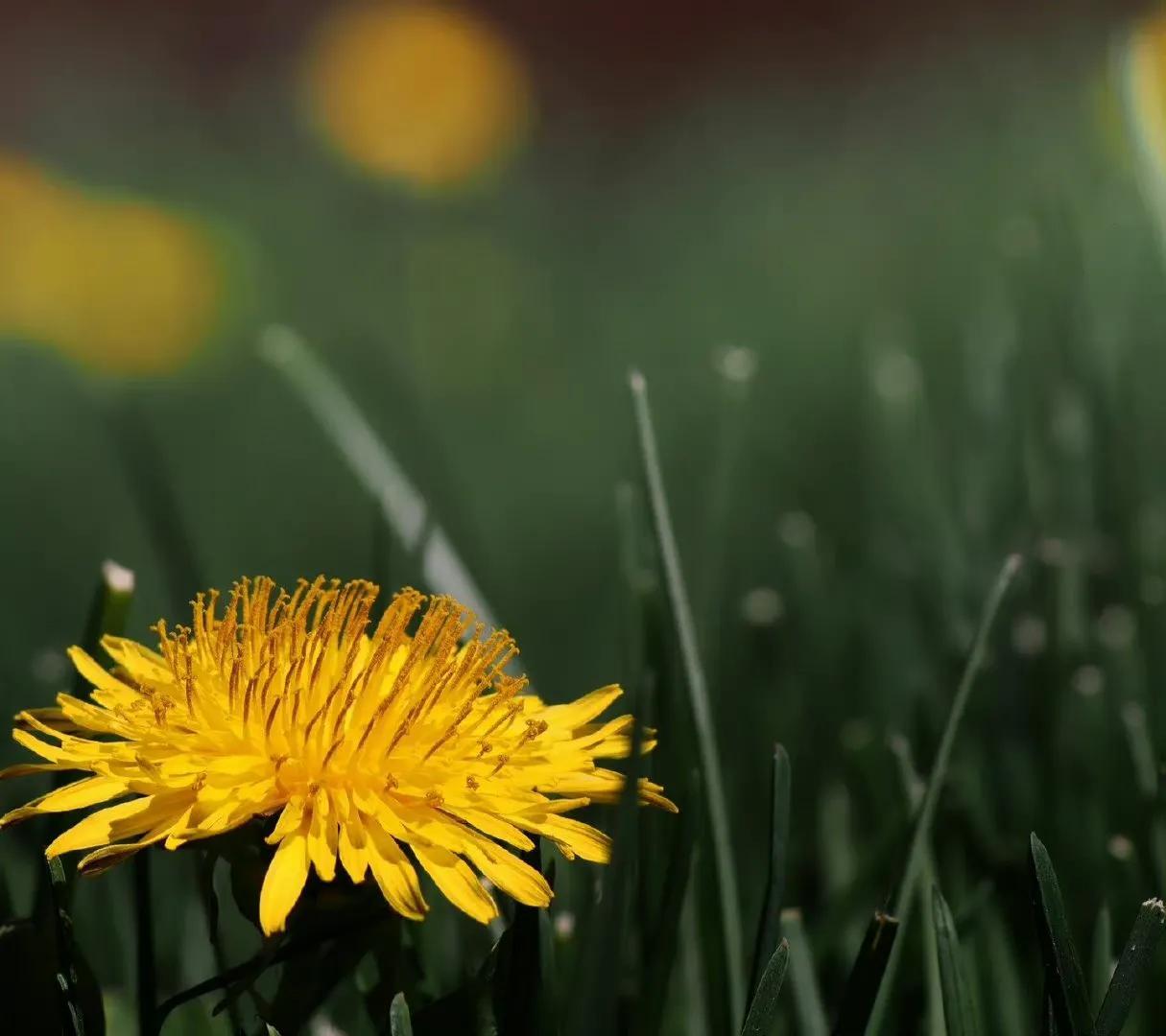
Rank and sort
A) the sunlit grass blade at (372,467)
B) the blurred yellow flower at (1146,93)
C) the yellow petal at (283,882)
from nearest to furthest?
the yellow petal at (283,882)
the sunlit grass blade at (372,467)
the blurred yellow flower at (1146,93)

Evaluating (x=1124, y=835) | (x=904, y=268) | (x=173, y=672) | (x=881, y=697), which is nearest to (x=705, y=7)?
(x=904, y=268)

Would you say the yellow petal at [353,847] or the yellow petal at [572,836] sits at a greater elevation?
the yellow petal at [353,847]

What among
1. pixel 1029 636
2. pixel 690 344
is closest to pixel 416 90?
pixel 690 344

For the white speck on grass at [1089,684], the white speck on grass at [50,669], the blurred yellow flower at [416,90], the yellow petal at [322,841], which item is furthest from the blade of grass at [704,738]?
the blurred yellow flower at [416,90]

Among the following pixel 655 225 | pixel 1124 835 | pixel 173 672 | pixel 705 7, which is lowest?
pixel 1124 835

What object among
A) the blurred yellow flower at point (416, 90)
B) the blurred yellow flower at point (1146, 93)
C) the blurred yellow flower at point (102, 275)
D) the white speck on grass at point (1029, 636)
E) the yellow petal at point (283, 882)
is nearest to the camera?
the yellow petal at point (283, 882)

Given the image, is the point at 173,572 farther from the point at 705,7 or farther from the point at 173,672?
the point at 705,7

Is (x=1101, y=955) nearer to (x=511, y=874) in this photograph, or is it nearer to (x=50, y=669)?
(x=511, y=874)

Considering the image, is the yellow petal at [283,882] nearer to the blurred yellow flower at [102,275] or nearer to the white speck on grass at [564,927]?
the white speck on grass at [564,927]
